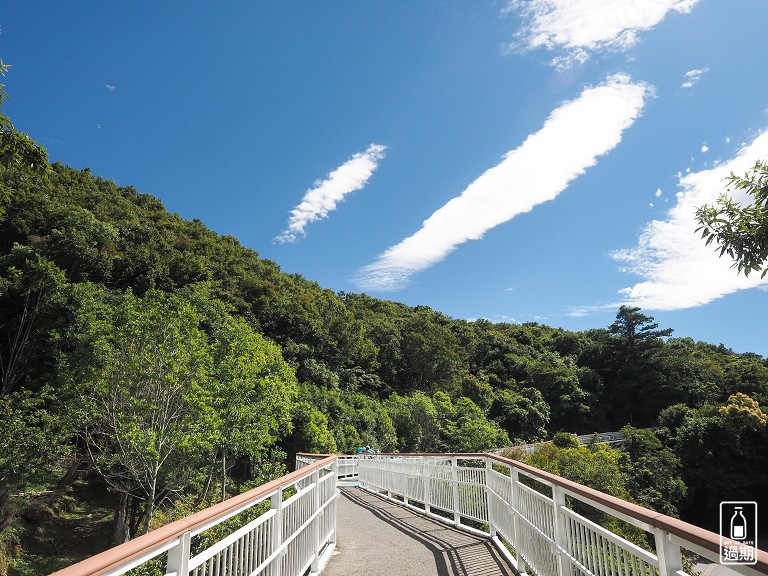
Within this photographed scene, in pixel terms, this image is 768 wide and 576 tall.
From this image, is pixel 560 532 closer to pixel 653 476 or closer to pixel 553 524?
pixel 553 524

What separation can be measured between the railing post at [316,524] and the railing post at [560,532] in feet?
8.40

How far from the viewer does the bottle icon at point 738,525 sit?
190cm

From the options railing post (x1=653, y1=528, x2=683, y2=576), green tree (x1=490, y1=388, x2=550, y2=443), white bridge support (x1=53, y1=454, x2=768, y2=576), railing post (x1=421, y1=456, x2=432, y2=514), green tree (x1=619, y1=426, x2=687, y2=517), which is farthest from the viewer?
green tree (x1=490, y1=388, x2=550, y2=443)

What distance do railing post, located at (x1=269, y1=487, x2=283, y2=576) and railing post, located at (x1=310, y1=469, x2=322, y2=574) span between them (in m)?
1.31

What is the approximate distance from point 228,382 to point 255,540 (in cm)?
1391

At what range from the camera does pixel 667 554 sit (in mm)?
1819

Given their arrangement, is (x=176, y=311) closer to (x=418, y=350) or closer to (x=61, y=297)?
(x=61, y=297)

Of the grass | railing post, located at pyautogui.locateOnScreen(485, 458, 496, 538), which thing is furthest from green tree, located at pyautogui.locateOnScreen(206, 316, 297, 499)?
railing post, located at pyautogui.locateOnScreen(485, 458, 496, 538)

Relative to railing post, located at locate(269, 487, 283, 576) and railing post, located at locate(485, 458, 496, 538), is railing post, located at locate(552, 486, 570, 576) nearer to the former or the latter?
railing post, located at locate(269, 487, 283, 576)

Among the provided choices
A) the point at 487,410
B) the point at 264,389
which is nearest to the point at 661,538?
the point at 264,389

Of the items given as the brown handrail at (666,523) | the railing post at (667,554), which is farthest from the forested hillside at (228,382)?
the railing post at (667,554)

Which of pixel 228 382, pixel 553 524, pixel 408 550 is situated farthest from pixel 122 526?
A: pixel 553 524

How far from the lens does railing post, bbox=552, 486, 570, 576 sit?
10.4 feet

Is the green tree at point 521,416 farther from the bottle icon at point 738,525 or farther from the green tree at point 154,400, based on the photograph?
the bottle icon at point 738,525
